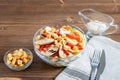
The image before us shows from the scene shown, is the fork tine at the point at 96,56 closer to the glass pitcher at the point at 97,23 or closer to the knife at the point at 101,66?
the knife at the point at 101,66

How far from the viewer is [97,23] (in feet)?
3.40

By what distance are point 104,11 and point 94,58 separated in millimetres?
360

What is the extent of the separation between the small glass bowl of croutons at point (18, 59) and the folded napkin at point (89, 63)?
13 centimetres

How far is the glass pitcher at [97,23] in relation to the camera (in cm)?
103

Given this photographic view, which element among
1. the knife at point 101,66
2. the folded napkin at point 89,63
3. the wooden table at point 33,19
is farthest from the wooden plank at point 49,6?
the knife at point 101,66

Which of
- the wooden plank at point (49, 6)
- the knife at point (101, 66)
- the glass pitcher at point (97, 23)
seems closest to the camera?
the knife at point (101, 66)

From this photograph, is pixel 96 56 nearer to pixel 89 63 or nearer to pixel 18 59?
pixel 89 63

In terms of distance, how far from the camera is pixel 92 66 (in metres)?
0.87

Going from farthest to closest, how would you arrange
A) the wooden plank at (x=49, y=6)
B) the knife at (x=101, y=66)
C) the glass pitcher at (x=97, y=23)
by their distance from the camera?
1. the wooden plank at (x=49, y=6)
2. the glass pitcher at (x=97, y=23)
3. the knife at (x=101, y=66)

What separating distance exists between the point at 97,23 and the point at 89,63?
199mm

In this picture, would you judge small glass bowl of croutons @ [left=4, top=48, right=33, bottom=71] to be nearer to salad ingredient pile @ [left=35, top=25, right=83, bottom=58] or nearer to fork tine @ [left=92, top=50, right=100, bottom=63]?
salad ingredient pile @ [left=35, top=25, right=83, bottom=58]

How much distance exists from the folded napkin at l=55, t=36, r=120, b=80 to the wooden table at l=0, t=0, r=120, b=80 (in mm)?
39

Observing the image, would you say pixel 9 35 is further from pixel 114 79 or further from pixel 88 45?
pixel 114 79

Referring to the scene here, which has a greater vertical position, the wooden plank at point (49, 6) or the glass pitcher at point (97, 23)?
the wooden plank at point (49, 6)
